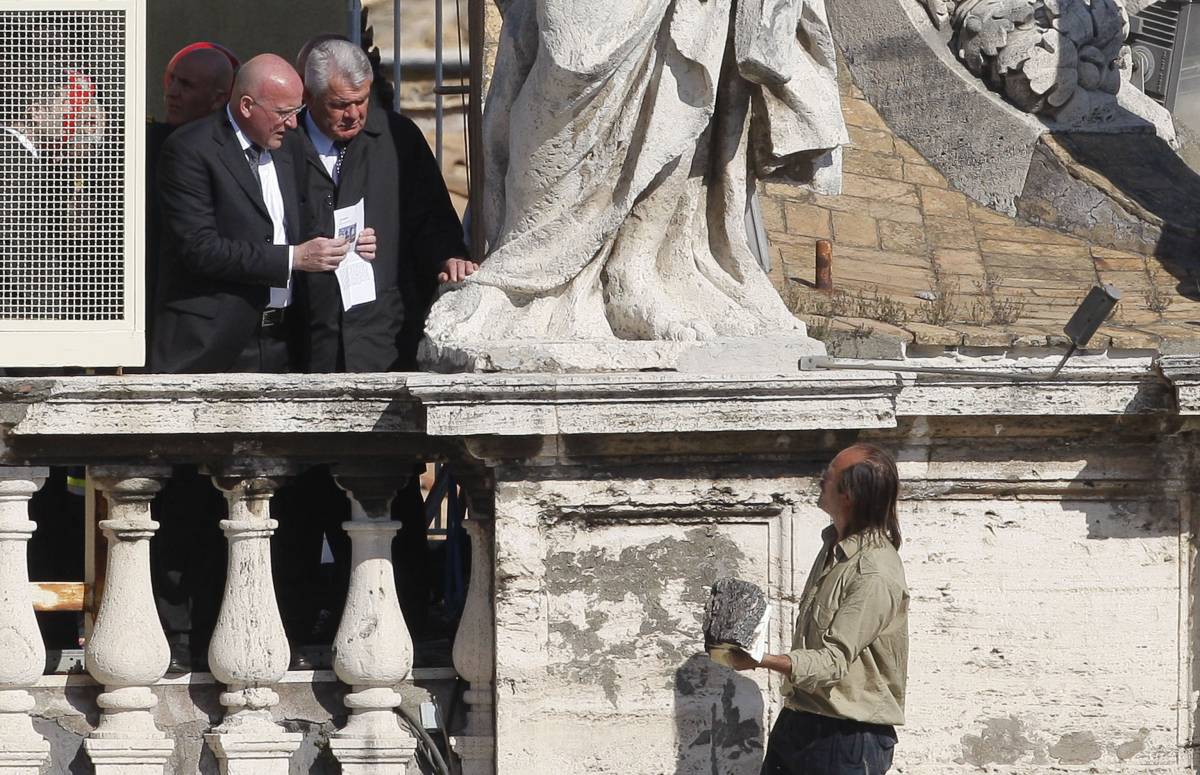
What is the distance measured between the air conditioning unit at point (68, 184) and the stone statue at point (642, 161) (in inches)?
28.5

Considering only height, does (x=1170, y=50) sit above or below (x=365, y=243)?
above

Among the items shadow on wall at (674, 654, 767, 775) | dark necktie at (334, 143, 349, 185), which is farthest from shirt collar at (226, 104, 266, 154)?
shadow on wall at (674, 654, 767, 775)

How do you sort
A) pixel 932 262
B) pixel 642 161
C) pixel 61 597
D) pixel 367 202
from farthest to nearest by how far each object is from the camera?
pixel 932 262
pixel 367 202
pixel 61 597
pixel 642 161

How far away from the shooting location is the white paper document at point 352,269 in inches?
201

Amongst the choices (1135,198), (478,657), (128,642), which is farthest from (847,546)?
(1135,198)

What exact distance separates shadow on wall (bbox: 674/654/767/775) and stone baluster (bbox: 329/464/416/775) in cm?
57

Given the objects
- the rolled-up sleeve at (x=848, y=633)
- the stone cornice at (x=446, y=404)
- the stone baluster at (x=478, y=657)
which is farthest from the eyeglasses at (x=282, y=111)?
the rolled-up sleeve at (x=848, y=633)

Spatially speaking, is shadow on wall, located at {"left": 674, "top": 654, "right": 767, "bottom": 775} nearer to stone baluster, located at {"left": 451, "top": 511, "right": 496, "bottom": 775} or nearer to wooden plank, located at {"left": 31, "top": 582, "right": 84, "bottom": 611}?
stone baluster, located at {"left": 451, "top": 511, "right": 496, "bottom": 775}

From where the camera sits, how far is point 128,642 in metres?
4.40

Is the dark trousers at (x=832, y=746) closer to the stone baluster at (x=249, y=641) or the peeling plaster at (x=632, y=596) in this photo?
the peeling plaster at (x=632, y=596)

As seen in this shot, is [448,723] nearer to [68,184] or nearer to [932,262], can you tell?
[68,184]

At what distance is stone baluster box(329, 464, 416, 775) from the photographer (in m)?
4.49

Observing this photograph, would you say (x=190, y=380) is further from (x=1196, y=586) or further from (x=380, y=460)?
(x=1196, y=586)

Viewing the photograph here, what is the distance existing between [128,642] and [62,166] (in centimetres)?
107
